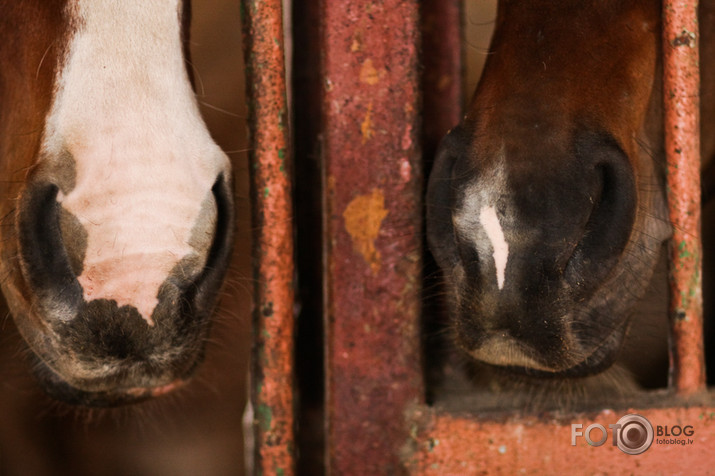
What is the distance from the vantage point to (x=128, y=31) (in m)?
0.87

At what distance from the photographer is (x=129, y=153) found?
0.81 metres

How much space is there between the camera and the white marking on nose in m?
0.78

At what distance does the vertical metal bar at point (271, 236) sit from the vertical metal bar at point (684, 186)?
1.94 feet

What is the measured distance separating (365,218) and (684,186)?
0.49m

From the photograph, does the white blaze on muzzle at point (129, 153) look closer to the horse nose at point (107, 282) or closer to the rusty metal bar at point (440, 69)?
the horse nose at point (107, 282)

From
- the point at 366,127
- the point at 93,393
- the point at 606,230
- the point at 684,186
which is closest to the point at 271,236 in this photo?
the point at 366,127

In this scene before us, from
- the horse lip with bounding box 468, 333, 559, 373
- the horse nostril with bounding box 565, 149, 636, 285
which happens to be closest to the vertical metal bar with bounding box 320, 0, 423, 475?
the horse lip with bounding box 468, 333, 559, 373

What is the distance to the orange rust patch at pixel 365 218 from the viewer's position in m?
0.94

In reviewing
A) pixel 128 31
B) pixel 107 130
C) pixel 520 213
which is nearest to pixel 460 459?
pixel 520 213

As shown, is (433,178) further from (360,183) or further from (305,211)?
(305,211)

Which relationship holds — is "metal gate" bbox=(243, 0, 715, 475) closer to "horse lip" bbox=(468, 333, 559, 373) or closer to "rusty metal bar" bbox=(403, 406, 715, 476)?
"rusty metal bar" bbox=(403, 406, 715, 476)

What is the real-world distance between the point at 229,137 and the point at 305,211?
0.71 meters

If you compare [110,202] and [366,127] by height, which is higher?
[366,127]

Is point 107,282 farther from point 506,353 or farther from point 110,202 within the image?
point 506,353
